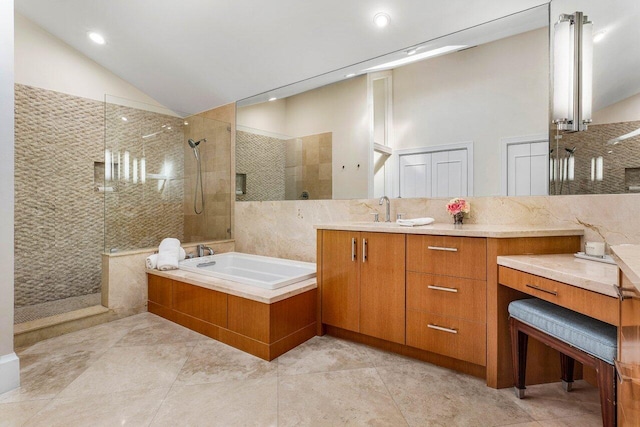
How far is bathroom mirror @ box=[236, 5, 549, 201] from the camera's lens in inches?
80.3

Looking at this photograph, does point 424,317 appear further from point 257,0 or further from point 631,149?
→ point 257,0

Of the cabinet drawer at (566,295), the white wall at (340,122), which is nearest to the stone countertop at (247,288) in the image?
the white wall at (340,122)

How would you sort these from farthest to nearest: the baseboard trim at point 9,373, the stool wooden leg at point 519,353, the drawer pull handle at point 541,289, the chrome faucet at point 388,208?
the chrome faucet at point 388,208, the baseboard trim at point 9,373, the stool wooden leg at point 519,353, the drawer pull handle at point 541,289

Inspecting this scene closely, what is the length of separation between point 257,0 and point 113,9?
54.5 inches

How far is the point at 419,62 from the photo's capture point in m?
2.44

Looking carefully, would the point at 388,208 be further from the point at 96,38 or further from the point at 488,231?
the point at 96,38

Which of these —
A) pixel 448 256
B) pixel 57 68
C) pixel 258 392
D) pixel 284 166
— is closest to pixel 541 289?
pixel 448 256

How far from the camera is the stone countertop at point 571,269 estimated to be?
1146 mm

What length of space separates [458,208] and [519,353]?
0.94 metres

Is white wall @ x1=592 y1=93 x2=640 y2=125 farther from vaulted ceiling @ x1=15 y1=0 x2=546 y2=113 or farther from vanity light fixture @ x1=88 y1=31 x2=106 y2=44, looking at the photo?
vanity light fixture @ x1=88 y1=31 x2=106 y2=44

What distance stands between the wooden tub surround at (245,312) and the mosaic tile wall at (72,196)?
0.93 metres

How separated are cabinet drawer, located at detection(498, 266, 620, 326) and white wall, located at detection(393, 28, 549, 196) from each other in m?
0.81

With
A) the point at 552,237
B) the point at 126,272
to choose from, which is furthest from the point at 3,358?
the point at 552,237

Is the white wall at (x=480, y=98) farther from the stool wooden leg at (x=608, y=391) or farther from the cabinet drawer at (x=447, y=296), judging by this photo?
the stool wooden leg at (x=608, y=391)
